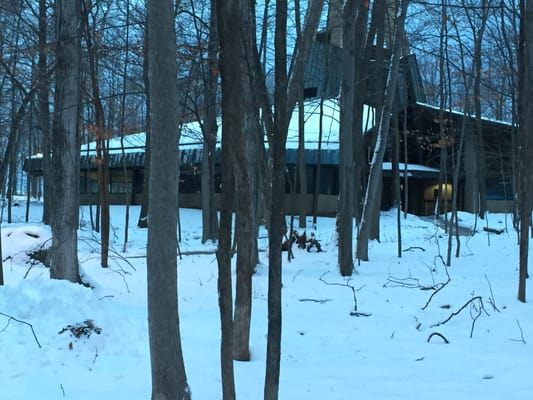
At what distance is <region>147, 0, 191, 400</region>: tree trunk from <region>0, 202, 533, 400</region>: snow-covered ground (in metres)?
1.19

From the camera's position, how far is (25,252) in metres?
9.73

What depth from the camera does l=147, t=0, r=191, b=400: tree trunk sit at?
310 centimetres

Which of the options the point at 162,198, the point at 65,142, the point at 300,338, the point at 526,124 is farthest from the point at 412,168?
the point at 162,198

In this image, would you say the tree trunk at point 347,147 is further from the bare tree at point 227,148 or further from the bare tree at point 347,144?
the bare tree at point 227,148

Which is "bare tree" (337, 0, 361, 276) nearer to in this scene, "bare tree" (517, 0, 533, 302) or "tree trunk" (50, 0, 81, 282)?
"bare tree" (517, 0, 533, 302)

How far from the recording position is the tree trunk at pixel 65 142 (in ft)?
22.5

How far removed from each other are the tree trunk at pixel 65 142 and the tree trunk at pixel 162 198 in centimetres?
414

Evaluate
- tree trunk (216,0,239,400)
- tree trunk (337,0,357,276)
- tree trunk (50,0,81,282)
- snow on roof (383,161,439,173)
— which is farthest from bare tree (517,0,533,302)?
snow on roof (383,161,439,173)

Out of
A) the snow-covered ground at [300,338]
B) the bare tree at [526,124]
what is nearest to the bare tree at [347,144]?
the snow-covered ground at [300,338]

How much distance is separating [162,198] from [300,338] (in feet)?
12.5

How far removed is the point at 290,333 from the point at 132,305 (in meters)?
2.45

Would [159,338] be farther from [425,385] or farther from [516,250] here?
[516,250]

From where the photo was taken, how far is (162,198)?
10.2 ft

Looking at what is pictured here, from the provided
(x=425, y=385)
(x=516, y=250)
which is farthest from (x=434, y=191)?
(x=425, y=385)
